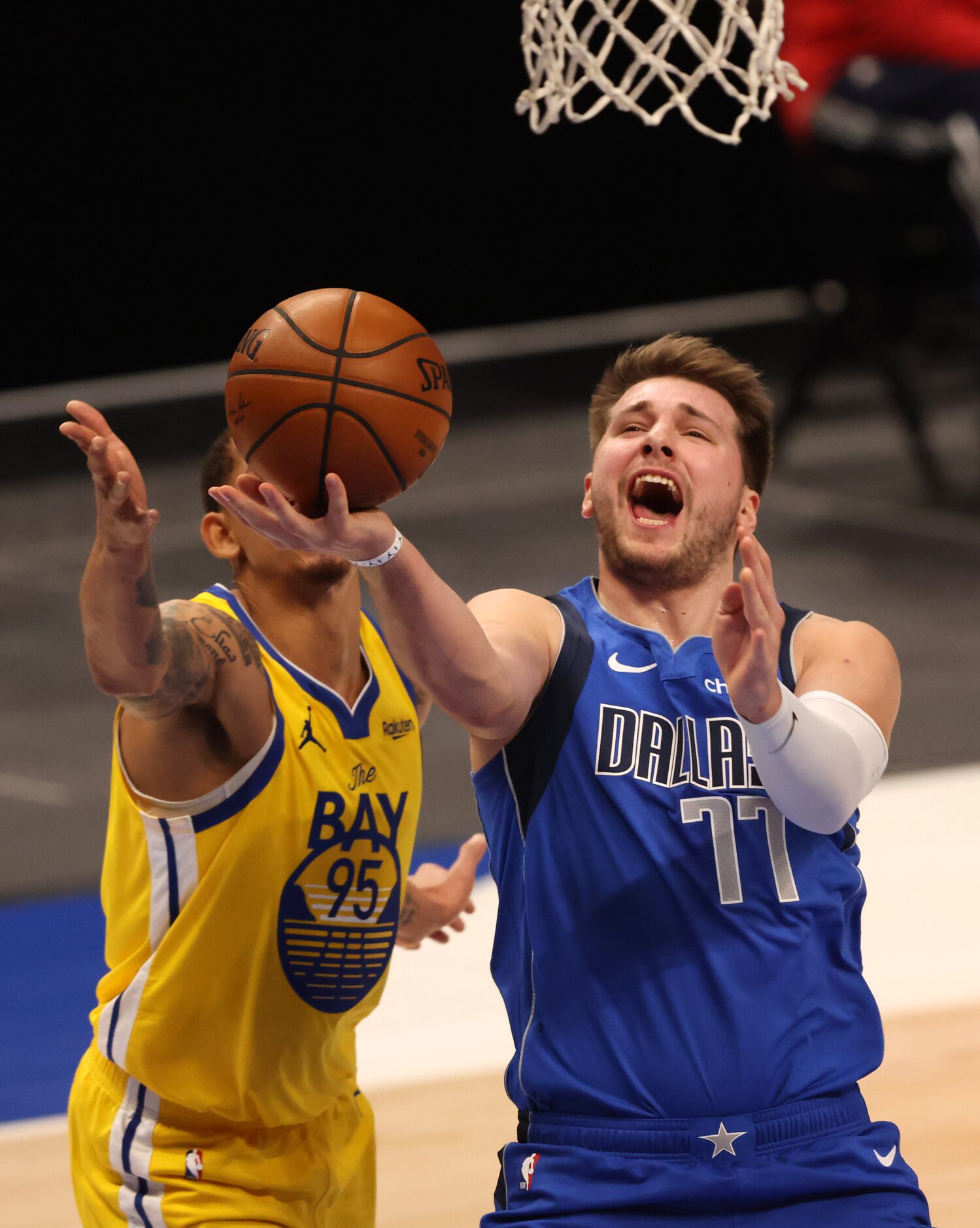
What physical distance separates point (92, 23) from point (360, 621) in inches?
424

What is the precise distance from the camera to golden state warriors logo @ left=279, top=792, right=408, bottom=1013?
11.4 ft

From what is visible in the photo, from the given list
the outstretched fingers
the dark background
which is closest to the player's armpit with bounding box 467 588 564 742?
the outstretched fingers

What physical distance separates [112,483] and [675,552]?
3.59 feet

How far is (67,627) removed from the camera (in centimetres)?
938

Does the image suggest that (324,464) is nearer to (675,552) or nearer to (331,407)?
(331,407)

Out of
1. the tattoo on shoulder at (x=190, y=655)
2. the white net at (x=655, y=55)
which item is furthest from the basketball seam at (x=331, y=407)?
the white net at (x=655, y=55)

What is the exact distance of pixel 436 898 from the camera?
4.16 meters

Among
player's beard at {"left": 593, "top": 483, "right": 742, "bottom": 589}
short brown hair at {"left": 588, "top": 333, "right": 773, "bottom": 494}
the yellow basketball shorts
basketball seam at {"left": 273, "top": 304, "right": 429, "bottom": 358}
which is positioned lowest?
the yellow basketball shorts

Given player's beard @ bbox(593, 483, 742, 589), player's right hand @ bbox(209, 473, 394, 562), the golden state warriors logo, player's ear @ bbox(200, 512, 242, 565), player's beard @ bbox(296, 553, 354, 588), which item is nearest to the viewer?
player's right hand @ bbox(209, 473, 394, 562)

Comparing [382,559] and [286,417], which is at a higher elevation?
[286,417]

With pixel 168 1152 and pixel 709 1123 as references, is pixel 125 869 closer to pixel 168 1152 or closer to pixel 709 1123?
pixel 168 1152

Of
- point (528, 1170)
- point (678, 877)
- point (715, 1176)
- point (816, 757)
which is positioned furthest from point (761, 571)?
point (528, 1170)

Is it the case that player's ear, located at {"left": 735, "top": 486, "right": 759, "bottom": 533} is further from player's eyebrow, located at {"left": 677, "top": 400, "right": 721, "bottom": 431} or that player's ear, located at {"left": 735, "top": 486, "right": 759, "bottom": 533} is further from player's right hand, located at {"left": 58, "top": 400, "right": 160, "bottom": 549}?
player's right hand, located at {"left": 58, "top": 400, "right": 160, "bottom": 549}

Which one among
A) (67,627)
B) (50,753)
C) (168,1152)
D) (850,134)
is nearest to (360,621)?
(168,1152)
